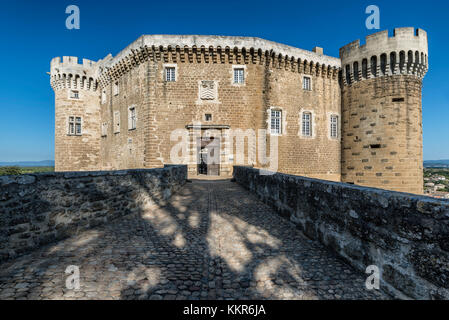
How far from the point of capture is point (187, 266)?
2.97 m

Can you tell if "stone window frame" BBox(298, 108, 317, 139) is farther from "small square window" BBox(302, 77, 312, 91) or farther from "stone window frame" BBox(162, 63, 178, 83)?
"stone window frame" BBox(162, 63, 178, 83)

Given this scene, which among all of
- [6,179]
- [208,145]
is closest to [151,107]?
[208,145]

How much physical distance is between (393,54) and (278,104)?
8714 mm

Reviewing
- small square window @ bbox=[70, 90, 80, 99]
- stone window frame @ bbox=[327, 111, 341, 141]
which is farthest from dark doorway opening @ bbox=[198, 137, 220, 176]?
small square window @ bbox=[70, 90, 80, 99]

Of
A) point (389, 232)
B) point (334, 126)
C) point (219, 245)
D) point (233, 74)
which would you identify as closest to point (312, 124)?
point (334, 126)

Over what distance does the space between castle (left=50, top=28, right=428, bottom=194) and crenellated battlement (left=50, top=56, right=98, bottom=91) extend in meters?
2.20

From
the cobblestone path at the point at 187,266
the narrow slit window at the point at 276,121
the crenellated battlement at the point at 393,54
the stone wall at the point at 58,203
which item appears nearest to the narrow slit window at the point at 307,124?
the narrow slit window at the point at 276,121

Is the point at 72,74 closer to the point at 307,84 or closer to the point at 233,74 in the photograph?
the point at 233,74

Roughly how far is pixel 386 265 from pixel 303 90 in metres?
16.2

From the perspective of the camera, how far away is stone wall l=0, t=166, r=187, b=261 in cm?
317

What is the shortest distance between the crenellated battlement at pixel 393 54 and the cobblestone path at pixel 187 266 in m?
16.9

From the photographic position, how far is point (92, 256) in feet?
10.5

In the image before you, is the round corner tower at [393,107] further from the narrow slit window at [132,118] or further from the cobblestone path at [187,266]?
the narrow slit window at [132,118]
